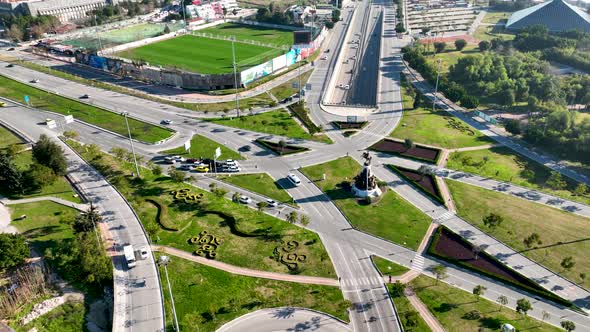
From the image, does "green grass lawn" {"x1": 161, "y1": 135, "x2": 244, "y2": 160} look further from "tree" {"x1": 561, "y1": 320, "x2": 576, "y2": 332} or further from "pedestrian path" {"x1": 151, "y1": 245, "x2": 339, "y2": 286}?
"tree" {"x1": 561, "y1": 320, "x2": 576, "y2": 332}

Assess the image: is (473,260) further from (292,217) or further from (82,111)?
(82,111)

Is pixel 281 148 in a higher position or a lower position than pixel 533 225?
higher

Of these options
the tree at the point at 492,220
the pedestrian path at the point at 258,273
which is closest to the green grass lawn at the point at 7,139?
the pedestrian path at the point at 258,273

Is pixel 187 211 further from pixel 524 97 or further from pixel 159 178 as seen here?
pixel 524 97

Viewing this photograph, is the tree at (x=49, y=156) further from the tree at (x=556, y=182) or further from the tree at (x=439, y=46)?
the tree at (x=439, y=46)

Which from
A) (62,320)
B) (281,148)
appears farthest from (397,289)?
(281,148)

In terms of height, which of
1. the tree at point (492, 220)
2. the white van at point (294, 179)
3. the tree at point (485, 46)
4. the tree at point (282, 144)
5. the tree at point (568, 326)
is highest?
the tree at point (485, 46)

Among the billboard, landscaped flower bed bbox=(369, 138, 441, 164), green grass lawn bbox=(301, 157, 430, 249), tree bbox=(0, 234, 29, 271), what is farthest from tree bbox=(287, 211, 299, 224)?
the billboard
